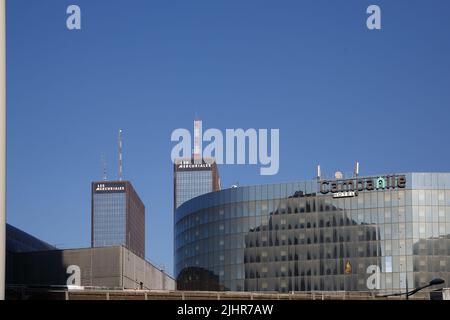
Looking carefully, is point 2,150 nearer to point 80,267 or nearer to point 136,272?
point 80,267

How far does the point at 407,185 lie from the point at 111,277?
7137 centimetres

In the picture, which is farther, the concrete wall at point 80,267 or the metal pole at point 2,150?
the concrete wall at point 80,267

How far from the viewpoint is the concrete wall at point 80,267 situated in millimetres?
163875

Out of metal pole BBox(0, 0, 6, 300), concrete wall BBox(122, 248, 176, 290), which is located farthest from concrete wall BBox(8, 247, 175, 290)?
metal pole BBox(0, 0, 6, 300)

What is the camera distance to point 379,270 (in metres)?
197

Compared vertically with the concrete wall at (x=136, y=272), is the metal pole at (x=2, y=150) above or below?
above

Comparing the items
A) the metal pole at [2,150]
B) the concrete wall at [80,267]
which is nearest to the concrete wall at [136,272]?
the concrete wall at [80,267]

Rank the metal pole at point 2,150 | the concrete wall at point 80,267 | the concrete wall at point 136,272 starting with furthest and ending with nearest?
the concrete wall at point 136,272
the concrete wall at point 80,267
the metal pole at point 2,150

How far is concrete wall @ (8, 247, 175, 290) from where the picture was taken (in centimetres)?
16388

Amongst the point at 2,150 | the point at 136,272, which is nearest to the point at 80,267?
the point at 136,272

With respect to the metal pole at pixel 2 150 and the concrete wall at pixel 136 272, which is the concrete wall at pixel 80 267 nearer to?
the concrete wall at pixel 136 272

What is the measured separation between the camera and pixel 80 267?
6585 inches
